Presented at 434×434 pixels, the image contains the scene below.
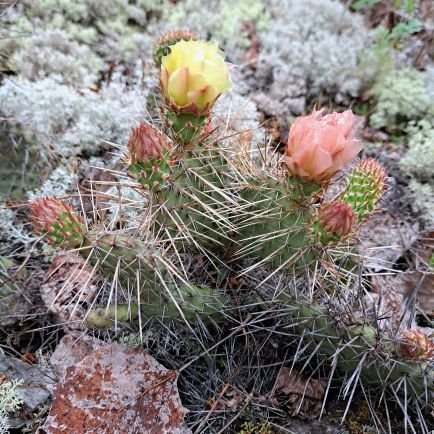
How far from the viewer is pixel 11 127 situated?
247cm

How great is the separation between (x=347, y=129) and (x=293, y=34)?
90.4 inches

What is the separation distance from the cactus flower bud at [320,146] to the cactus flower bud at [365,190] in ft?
1.06

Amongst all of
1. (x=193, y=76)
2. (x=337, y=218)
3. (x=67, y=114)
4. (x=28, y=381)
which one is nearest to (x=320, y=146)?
(x=337, y=218)

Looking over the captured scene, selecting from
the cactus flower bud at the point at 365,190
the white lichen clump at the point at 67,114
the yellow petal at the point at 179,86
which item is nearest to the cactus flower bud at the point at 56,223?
the yellow petal at the point at 179,86

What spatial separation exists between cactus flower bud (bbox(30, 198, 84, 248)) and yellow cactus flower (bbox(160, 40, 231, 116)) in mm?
419

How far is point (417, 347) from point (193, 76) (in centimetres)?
99

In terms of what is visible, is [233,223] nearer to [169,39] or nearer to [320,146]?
[320,146]

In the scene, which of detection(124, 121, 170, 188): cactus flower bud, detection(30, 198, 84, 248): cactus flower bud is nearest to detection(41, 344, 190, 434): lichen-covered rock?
detection(30, 198, 84, 248): cactus flower bud

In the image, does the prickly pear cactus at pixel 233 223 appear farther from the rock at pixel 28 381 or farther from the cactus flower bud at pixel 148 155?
the rock at pixel 28 381

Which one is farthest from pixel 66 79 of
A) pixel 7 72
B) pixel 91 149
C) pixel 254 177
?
pixel 254 177

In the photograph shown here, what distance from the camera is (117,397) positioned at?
1.67 m

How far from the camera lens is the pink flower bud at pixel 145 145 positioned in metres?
1.35

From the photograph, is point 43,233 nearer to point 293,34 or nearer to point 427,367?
point 427,367

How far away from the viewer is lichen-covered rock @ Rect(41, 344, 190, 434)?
1621mm
